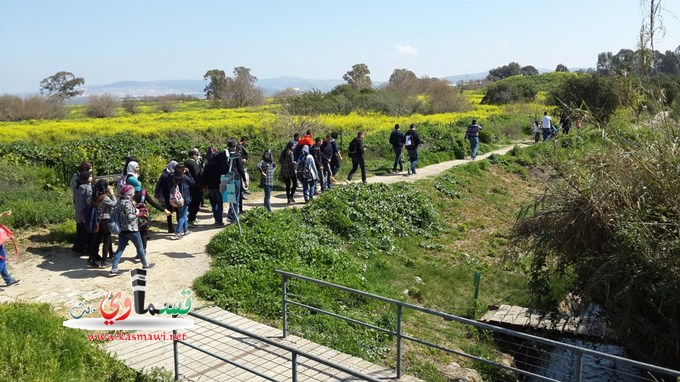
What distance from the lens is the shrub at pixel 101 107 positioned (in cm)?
4468

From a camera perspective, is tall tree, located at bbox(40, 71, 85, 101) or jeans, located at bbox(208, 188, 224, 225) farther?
tall tree, located at bbox(40, 71, 85, 101)

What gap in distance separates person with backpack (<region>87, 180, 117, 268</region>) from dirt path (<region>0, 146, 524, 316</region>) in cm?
24

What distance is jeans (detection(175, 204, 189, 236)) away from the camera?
12.1 meters

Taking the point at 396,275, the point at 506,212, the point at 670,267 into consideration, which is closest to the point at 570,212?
the point at 670,267

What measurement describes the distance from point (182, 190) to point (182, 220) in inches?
31.2

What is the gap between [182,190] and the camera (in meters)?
11.8

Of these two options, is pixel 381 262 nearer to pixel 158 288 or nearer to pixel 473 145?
pixel 158 288

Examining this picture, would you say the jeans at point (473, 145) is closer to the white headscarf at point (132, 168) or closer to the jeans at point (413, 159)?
the jeans at point (413, 159)

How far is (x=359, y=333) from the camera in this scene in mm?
8781

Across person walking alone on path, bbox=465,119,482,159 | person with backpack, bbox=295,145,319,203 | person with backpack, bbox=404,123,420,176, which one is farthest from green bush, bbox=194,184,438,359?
person walking alone on path, bbox=465,119,482,159

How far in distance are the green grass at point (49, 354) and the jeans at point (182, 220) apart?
468cm

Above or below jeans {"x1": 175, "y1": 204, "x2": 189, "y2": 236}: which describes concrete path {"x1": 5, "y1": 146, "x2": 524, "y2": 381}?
below

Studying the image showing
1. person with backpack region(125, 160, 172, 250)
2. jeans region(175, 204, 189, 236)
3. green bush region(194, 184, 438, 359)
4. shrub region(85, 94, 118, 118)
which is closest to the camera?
green bush region(194, 184, 438, 359)

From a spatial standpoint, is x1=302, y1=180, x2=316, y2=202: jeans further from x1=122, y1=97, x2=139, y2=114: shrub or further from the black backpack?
x1=122, y1=97, x2=139, y2=114: shrub
